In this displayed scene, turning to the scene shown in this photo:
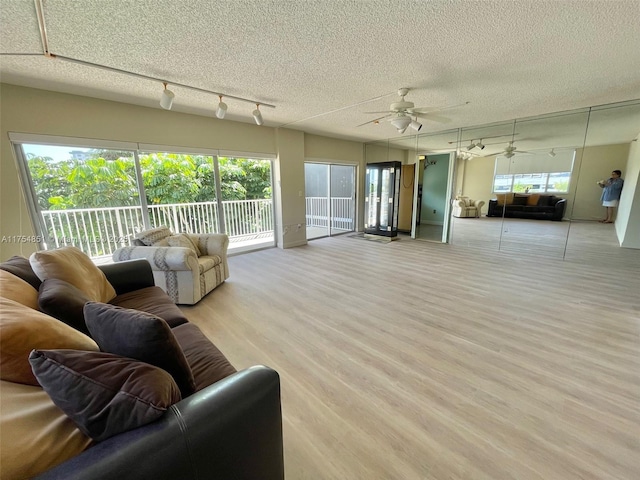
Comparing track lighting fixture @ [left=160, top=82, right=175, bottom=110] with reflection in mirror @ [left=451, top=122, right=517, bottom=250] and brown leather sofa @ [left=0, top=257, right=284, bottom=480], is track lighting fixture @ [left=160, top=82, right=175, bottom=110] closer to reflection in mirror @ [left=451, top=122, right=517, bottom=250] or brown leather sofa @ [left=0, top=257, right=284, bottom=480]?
brown leather sofa @ [left=0, top=257, right=284, bottom=480]

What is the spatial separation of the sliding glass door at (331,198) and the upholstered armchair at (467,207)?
2.64 metres

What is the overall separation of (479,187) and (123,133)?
7015 millimetres

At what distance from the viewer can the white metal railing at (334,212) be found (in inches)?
280

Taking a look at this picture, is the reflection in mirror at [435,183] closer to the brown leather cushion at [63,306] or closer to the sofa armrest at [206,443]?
the sofa armrest at [206,443]

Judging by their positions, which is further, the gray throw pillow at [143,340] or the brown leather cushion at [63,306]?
the brown leather cushion at [63,306]

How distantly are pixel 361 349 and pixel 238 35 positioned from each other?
265 centimetres

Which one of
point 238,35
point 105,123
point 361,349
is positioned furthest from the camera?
point 105,123

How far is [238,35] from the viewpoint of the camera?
6.24 ft

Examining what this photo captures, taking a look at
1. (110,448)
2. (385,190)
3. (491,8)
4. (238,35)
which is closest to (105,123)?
(238,35)

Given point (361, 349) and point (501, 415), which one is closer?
point (501, 415)

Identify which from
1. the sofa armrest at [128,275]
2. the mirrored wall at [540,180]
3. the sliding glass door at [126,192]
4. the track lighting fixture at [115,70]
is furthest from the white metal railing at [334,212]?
the sofa armrest at [128,275]

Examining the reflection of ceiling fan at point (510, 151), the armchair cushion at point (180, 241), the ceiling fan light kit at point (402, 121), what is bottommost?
the armchair cushion at point (180, 241)

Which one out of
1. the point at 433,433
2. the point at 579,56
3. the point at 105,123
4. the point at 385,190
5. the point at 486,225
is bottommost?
the point at 433,433

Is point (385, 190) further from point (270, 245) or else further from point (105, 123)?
point (105, 123)
